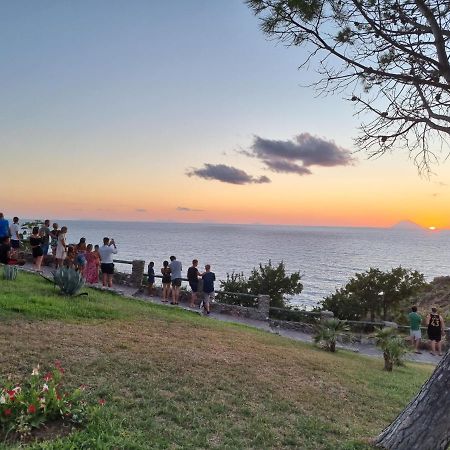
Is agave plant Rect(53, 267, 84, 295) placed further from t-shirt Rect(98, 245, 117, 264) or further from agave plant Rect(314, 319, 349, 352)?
agave plant Rect(314, 319, 349, 352)

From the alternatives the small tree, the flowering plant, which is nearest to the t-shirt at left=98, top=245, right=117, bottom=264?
the flowering plant

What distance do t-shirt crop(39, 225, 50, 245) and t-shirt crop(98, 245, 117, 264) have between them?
8.93 feet

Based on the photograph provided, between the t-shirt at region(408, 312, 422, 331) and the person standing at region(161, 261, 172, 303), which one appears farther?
the t-shirt at region(408, 312, 422, 331)

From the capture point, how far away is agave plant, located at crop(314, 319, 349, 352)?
44.9 feet

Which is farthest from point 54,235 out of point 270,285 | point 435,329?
point 270,285

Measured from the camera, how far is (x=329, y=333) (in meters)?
13.7

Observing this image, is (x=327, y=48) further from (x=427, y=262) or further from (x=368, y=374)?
(x=427, y=262)

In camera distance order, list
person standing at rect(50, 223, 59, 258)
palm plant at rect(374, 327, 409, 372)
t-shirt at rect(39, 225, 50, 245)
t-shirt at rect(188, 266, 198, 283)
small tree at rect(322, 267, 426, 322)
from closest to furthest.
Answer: palm plant at rect(374, 327, 409, 372), person standing at rect(50, 223, 59, 258), t-shirt at rect(188, 266, 198, 283), t-shirt at rect(39, 225, 50, 245), small tree at rect(322, 267, 426, 322)

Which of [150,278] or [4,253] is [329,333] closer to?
[150,278]

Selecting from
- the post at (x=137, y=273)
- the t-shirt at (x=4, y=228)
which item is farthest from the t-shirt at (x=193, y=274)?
the t-shirt at (x=4, y=228)

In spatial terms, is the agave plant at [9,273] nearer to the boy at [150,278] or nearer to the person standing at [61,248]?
the person standing at [61,248]

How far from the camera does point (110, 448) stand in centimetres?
448

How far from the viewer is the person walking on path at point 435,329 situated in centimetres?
1634

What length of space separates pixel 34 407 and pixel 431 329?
615 inches
